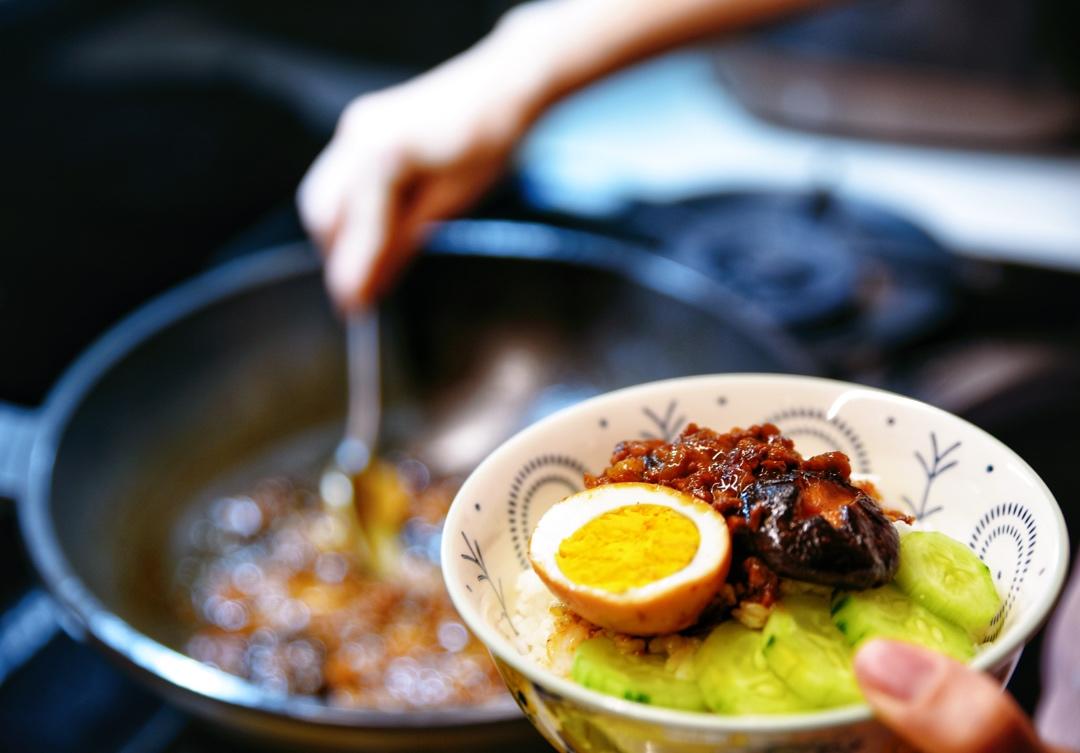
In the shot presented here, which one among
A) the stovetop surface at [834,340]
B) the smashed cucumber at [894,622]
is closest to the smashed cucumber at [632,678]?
the smashed cucumber at [894,622]

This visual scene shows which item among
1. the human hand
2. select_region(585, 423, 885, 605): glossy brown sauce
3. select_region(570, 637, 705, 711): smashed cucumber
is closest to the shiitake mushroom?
select_region(585, 423, 885, 605): glossy brown sauce

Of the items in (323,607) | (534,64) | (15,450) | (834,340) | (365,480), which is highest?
(534,64)

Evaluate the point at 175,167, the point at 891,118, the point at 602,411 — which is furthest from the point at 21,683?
the point at 891,118

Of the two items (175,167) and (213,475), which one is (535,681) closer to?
(213,475)

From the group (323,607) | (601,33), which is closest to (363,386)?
(323,607)

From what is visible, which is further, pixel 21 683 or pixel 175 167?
pixel 175 167

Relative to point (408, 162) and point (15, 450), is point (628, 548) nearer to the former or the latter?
point (408, 162)

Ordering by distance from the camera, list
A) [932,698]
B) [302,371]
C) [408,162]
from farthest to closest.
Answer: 1. [302,371]
2. [408,162]
3. [932,698]

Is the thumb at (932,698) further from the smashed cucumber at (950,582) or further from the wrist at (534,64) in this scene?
the wrist at (534,64)
